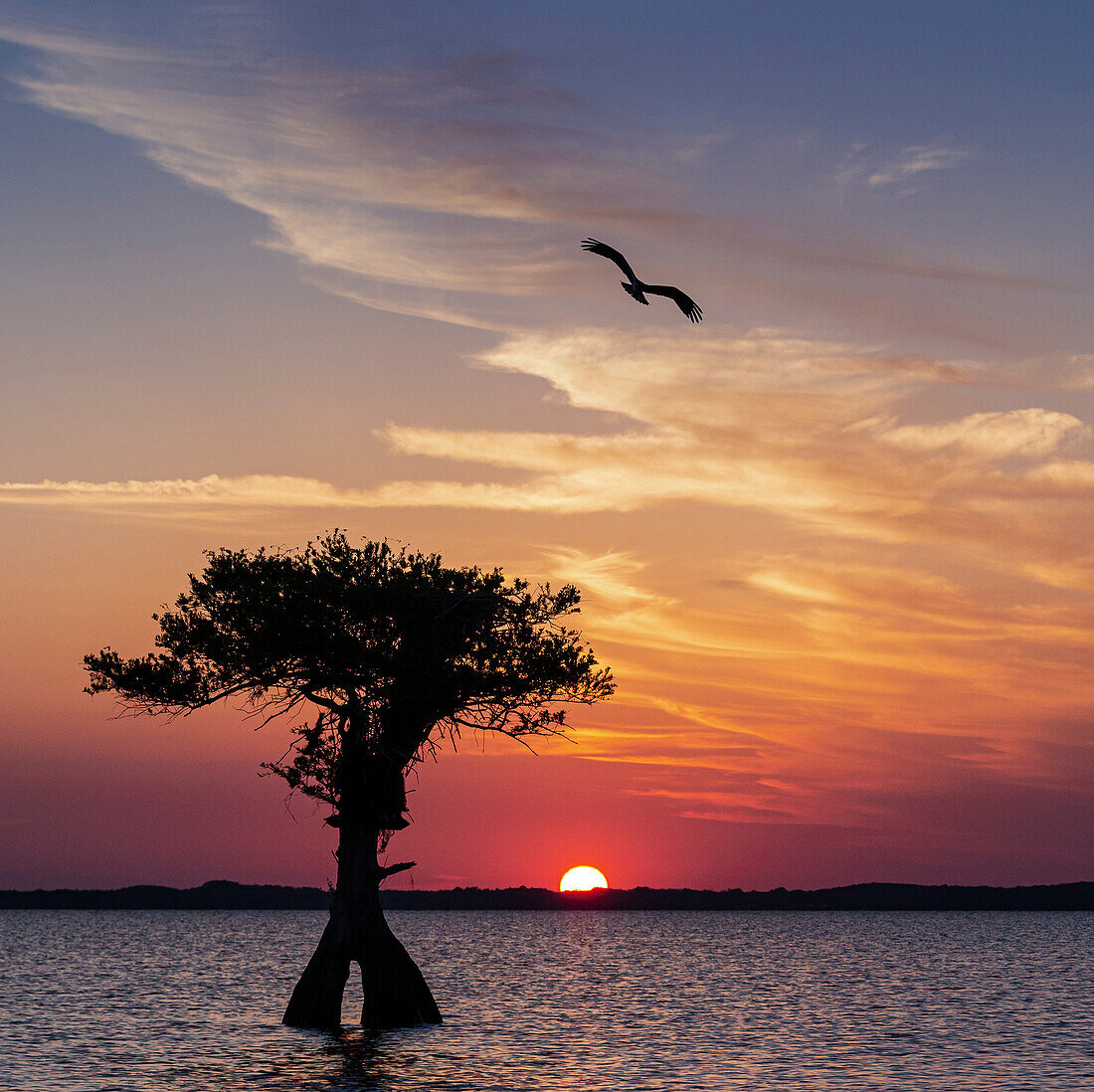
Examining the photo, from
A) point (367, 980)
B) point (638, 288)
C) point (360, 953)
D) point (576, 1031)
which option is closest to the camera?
point (638, 288)

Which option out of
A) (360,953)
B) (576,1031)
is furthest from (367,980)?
(576,1031)

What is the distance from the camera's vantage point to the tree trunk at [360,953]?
44.1 meters

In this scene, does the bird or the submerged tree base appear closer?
the bird

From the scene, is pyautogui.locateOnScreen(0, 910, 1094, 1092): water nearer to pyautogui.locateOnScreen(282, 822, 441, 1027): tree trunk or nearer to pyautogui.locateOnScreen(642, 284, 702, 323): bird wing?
pyautogui.locateOnScreen(282, 822, 441, 1027): tree trunk

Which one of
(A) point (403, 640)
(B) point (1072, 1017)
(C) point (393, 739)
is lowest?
(B) point (1072, 1017)

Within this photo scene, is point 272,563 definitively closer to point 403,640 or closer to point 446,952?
point 403,640

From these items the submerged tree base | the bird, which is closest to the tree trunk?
the submerged tree base

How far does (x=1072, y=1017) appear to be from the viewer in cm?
6756

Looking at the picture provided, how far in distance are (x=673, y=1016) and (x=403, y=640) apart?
1256 inches

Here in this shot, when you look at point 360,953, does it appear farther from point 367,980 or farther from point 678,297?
point 678,297

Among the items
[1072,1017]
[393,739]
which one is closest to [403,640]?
[393,739]

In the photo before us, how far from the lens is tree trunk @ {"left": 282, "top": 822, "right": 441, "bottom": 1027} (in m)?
44.1

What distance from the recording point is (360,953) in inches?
1741

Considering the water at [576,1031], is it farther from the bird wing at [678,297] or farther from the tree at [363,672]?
the bird wing at [678,297]
